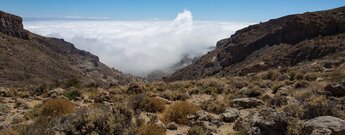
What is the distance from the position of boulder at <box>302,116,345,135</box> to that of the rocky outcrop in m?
127

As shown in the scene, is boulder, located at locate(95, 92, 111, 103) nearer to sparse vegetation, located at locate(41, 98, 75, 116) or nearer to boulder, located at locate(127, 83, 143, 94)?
boulder, located at locate(127, 83, 143, 94)

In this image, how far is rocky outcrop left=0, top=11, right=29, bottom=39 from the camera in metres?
121

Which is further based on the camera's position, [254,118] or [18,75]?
[18,75]

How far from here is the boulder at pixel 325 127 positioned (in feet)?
22.5

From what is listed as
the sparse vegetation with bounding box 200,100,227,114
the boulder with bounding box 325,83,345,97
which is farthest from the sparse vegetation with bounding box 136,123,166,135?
the boulder with bounding box 325,83,345,97

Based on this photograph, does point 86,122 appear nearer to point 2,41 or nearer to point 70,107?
point 70,107

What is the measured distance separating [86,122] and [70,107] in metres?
3.06

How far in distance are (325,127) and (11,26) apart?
135 m

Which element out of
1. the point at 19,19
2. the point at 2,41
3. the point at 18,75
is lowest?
the point at 18,75

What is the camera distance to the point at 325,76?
710 inches

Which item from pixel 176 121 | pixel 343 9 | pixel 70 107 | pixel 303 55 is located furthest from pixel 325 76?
pixel 343 9

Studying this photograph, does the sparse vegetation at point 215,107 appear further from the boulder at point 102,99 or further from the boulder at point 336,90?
the boulder at point 102,99

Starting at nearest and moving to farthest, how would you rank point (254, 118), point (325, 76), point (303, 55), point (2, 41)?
point (254, 118)
point (325, 76)
point (303, 55)
point (2, 41)

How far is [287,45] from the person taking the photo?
235ft
